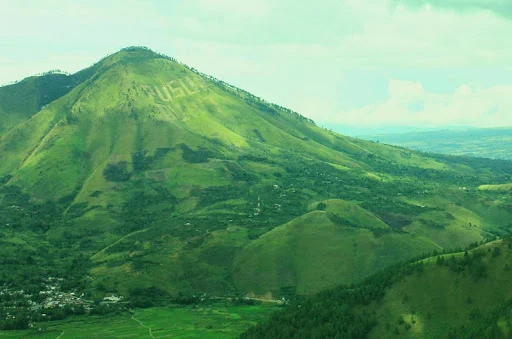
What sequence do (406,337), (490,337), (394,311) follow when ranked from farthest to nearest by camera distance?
(394,311)
(406,337)
(490,337)

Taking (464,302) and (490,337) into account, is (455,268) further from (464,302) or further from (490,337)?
(490,337)

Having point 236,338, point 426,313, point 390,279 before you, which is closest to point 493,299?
point 426,313

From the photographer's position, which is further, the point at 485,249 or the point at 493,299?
the point at 485,249

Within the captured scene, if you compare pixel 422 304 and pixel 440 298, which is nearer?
pixel 440 298

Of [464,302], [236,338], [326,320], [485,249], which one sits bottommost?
[236,338]

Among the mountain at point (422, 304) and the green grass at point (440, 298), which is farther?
the green grass at point (440, 298)

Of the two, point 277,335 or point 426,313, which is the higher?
point 426,313

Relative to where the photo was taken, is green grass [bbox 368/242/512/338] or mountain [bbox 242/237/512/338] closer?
mountain [bbox 242/237/512/338]

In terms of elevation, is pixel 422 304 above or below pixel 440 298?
below
